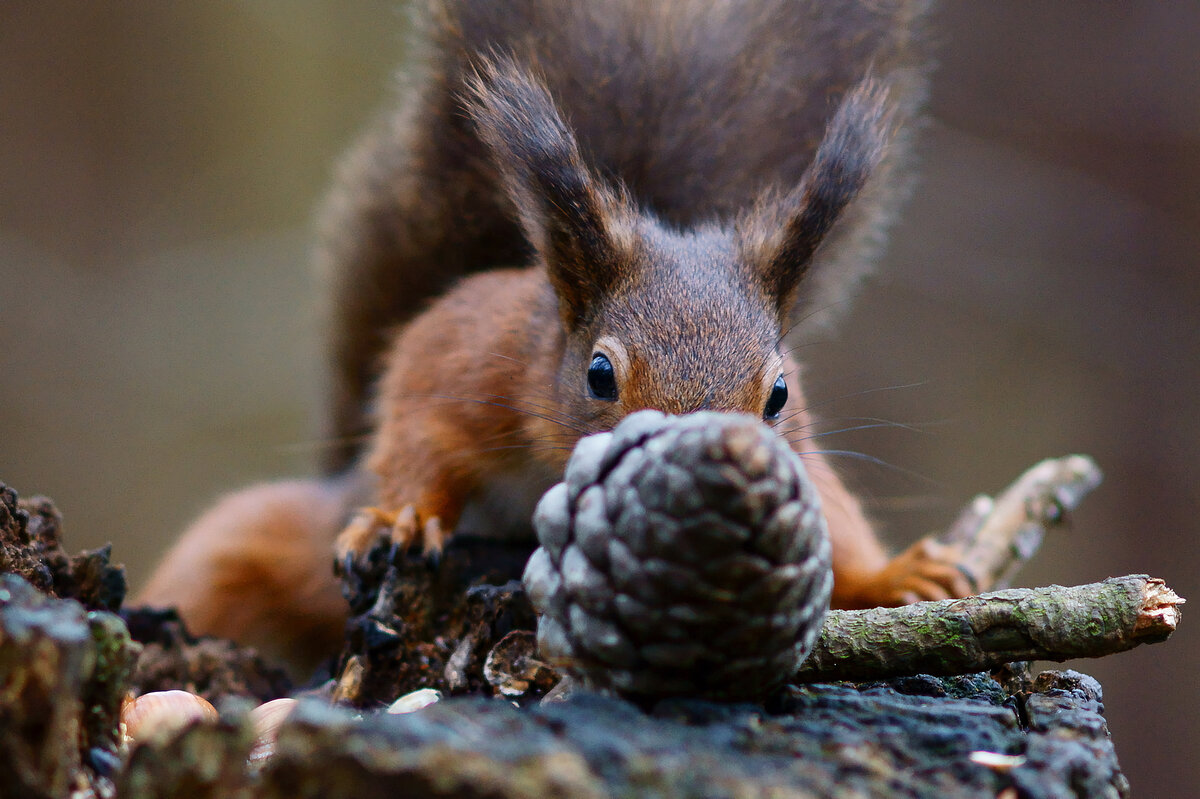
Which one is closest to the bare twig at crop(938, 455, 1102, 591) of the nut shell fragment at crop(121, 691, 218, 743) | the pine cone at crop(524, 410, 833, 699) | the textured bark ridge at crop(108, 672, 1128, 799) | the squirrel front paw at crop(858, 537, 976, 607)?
the squirrel front paw at crop(858, 537, 976, 607)

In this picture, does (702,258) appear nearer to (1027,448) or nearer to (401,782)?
(401,782)

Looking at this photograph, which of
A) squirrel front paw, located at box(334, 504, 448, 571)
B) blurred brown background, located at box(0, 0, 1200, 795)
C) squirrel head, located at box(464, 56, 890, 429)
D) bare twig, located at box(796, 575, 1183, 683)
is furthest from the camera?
blurred brown background, located at box(0, 0, 1200, 795)

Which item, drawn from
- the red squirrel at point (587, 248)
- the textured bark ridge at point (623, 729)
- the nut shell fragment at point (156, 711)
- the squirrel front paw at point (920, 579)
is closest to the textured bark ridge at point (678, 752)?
the textured bark ridge at point (623, 729)

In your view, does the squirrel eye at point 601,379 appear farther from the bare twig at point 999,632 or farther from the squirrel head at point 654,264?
the bare twig at point 999,632

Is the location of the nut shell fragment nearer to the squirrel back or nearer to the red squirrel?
the red squirrel

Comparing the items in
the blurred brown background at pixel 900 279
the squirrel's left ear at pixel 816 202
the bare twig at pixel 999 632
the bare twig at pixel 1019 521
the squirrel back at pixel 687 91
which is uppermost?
the blurred brown background at pixel 900 279

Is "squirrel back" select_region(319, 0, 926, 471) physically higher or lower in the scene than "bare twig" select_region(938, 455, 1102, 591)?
higher

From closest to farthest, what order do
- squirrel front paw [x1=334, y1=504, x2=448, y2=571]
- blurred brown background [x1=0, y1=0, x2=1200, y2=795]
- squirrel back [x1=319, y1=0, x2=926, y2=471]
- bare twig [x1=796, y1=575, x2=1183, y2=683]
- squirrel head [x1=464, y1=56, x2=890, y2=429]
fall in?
bare twig [x1=796, y1=575, x2=1183, y2=683] → squirrel head [x1=464, y1=56, x2=890, y2=429] → squirrel front paw [x1=334, y1=504, x2=448, y2=571] → squirrel back [x1=319, y1=0, x2=926, y2=471] → blurred brown background [x1=0, y1=0, x2=1200, y2=795]

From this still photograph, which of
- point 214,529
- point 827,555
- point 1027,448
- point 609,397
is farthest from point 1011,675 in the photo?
point 1027,448
